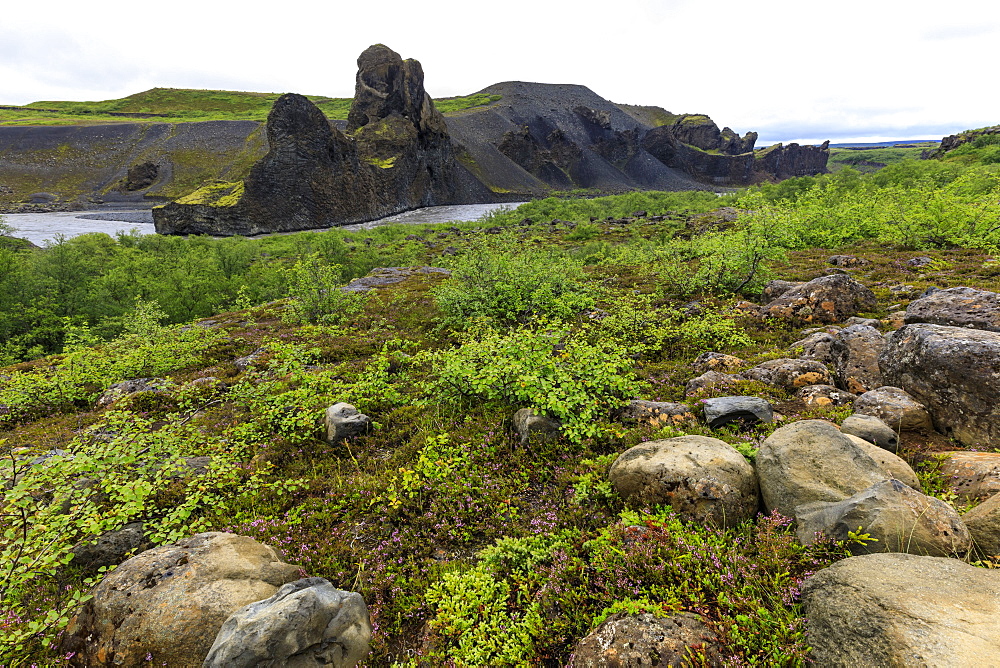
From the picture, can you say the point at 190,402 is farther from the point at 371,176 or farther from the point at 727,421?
the point at 371,176

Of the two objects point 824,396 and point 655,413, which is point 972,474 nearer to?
point 824,396

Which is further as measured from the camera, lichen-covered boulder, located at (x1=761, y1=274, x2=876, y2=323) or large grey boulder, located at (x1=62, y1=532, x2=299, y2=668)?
lichen-covered boulder, located at (x1=761, y1=274, x2=876, y2=323)

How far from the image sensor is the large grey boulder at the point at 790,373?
845 cm

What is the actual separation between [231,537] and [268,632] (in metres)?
2.26

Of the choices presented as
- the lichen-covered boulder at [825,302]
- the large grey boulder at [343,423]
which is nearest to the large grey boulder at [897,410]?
the lichen-covered boulder at [825,302]

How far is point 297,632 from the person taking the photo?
3.86 meters

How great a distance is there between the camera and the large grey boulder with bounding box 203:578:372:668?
12.1 ft

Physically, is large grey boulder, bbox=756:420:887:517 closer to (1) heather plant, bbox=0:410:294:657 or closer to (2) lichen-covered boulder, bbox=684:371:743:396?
(2) lichen-covered boulder, bbox=684:371:743:396

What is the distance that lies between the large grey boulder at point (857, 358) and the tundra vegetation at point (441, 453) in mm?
1445

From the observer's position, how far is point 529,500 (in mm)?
Result: 6500

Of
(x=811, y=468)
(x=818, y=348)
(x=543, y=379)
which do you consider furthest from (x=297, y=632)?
(x=818, y=348)

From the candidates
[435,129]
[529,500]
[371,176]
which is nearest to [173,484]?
[529,500]

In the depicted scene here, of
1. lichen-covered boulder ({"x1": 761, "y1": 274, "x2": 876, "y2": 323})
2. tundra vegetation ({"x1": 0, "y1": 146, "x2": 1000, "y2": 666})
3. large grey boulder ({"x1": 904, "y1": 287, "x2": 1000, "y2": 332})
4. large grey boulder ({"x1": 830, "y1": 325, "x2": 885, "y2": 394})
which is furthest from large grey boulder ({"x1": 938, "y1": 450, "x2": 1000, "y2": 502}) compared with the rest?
lichen-covered boulder ({"x1": 761, "y1": 274, "x2": 876, "y2": 323})

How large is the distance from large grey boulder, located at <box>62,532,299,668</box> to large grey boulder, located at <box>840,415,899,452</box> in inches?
333
